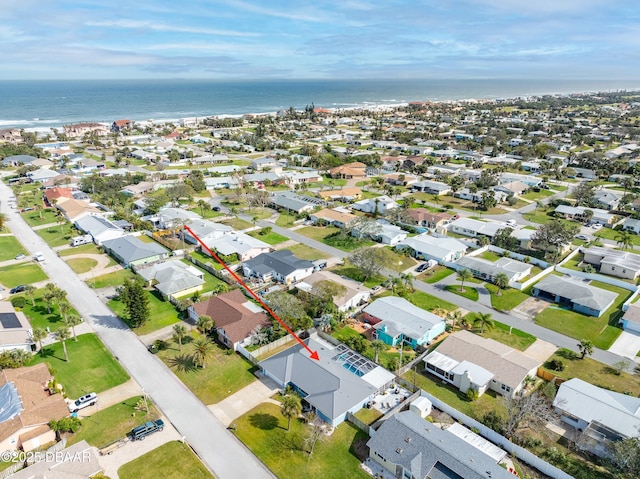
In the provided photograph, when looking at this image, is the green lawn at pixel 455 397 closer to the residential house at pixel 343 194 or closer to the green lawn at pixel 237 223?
the green lawn at pixel 237 223

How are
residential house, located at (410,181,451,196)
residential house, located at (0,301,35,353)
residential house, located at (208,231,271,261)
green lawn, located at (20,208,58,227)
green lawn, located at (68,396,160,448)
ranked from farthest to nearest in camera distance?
residential house, located at (410,181,451,196)
green lawn, located at (20,208,58,227)
residential house, located at (208,231,271,261)
residential house, located at (0,301,35,353)
green lawn, located at (68,396,160,448)

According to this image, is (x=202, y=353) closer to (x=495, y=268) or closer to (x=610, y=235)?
(x=495, y=268)

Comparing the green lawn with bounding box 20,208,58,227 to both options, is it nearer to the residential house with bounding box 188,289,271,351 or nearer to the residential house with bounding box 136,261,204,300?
the residential house with bounding box 136,261,204,300

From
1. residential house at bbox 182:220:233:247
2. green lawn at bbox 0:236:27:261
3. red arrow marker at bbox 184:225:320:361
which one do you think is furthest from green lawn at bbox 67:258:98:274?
red arrow marker at bbox 184:225:320:361

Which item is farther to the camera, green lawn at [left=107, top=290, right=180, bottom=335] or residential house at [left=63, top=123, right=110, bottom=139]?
residential house at [left=63, top=123, right=110, bottom=139]

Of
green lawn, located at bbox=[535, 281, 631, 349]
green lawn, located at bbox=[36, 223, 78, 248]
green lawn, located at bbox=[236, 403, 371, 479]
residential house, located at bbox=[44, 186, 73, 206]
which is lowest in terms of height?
green lawn, located at bbox=[236, 403, 371, 479]

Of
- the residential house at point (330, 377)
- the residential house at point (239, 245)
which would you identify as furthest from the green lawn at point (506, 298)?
the residential house at point (239, 245)
